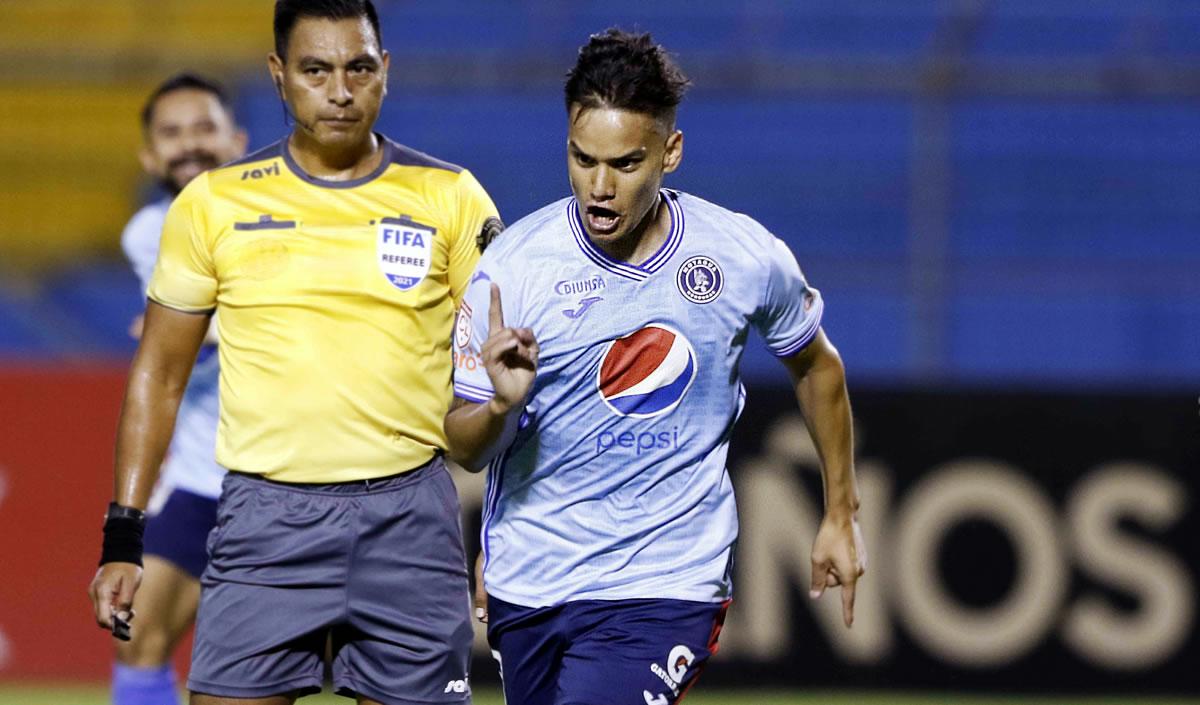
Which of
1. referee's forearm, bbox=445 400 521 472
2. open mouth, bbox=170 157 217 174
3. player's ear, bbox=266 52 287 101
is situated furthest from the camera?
open mouth, bbox=170 157 217 174

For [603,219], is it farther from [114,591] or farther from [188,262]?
[114,591]

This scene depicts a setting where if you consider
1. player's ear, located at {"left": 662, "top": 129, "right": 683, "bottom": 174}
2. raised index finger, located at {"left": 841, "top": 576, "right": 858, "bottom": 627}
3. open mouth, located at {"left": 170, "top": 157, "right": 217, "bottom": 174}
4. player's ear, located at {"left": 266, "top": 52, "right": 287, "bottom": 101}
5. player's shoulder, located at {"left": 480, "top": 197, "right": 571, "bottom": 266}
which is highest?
player's ear, located at {"left": 266, "top": 52, "right": 287, "bottom": 101}

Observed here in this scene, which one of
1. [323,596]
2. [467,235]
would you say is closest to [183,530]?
[323,596]

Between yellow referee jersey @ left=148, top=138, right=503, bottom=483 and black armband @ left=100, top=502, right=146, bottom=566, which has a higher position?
yellow referee jersey @ left=148, top=138, right=503, bottom=483

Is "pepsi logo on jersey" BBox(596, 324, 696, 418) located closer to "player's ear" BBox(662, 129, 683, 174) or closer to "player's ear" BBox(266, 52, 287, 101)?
"player's ear" BBox(662, 129, 683, 174)

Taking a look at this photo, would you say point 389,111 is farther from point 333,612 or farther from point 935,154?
point 333,612

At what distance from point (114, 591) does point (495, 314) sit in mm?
1167

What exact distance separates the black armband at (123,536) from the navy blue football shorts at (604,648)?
0.86 meters

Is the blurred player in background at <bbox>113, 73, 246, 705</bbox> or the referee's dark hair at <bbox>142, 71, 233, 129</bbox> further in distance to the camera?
the referee's dark hair at <bbox>142, 71, 233, 129</bbox>

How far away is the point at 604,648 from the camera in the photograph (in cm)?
412

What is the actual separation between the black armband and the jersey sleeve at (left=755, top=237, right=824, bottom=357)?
1521 millimetres

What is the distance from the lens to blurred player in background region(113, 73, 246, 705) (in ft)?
19.3

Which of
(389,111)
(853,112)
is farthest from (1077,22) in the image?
(389,111)

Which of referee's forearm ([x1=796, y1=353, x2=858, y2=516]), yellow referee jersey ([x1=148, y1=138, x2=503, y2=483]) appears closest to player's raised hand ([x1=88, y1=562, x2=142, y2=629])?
yellow referee jersey ([x1=148, y1=138, x2=503, y2=483])
